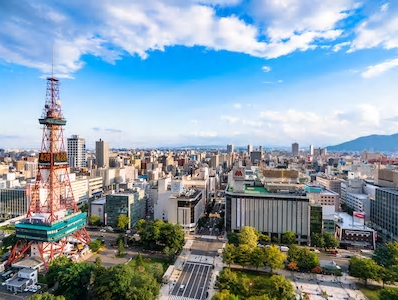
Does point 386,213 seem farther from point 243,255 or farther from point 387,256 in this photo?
point 243,255

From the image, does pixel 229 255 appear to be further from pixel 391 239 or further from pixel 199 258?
pixel 391 239

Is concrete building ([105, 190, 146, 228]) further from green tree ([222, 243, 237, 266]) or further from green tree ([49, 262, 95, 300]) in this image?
green tree ([222, 243, 237, 266])

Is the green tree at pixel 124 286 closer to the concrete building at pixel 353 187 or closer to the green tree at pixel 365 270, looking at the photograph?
the green tree at pixel 365 270

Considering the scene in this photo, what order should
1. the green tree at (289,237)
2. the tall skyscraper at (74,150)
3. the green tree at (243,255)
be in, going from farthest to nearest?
the tall skyscraper at (74,150) < the green tree at (289,237) < the green tree at (243,255)

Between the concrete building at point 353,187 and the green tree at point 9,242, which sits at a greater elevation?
the concrete building at point 353,187

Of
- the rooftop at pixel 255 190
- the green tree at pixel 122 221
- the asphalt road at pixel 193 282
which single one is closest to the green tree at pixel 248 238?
the asphalt road at pixel 193 282

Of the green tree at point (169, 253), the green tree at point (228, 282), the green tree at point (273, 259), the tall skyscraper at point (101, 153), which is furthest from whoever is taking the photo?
the tall skyscraper at point (101, 153)

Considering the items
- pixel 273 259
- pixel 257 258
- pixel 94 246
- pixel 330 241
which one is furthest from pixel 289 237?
pixel 94 246

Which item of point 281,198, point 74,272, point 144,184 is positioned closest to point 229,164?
point 144,184

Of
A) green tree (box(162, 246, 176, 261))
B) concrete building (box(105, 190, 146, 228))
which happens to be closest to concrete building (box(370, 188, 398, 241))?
green tree (box(162, 246, 176, 261))
